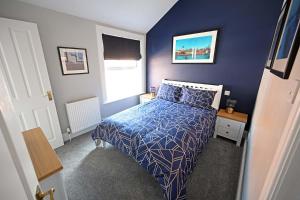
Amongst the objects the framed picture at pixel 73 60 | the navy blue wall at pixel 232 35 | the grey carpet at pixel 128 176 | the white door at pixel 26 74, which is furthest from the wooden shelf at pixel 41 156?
the navy blue wall at pixel 232 35

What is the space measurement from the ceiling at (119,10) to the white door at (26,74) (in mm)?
473

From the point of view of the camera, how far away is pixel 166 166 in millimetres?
1394

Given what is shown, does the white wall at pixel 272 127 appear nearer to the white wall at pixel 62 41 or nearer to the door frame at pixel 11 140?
the door frame at pixel 11 140

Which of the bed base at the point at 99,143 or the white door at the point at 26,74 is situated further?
the bed base at the point at 99,143

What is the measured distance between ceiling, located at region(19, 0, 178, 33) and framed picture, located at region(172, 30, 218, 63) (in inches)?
28.7

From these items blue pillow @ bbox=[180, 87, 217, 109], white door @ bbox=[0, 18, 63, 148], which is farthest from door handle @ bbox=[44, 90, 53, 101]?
blue pillow @ bbox=[180, 87, 217, 109]

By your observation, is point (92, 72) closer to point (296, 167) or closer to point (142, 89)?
point (142, 89)

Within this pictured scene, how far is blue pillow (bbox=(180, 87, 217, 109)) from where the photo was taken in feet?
8.60

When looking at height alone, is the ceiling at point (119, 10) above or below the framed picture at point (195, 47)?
above

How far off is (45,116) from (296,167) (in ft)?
9.23

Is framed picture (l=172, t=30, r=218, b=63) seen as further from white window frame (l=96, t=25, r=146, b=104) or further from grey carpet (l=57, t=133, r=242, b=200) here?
grey carpet (l=57, t=133, r=242, b=200)

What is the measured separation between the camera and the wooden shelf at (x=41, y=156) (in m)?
0.91

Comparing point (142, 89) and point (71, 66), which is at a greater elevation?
point (71, 66)

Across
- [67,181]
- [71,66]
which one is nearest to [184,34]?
[71,66]
